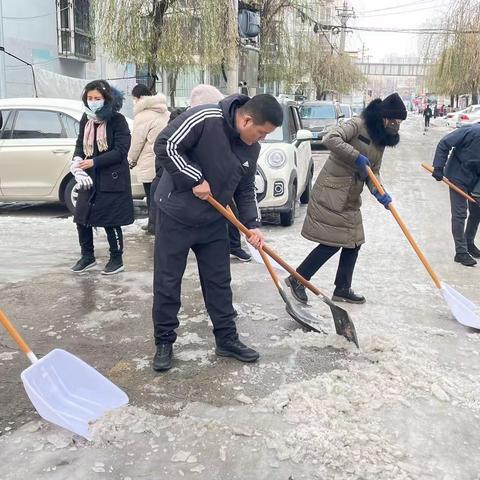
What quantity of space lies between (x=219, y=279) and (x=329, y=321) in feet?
3.78

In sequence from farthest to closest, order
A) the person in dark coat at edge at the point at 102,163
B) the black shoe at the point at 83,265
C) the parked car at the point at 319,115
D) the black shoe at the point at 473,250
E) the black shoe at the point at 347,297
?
the parked car at the point at 319,115 → the black shoe at the point at 473,250 → the black shoe at the point at 83,265 → the person in dark coat at edge at the point at 102,163 → the black shoe at the point at 347,297

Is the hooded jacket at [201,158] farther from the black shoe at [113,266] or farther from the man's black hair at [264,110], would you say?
the black shoe at [113,266]

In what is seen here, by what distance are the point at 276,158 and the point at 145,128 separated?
1744 millimetres

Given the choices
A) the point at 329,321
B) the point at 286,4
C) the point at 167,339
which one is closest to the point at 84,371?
the point at 167,339

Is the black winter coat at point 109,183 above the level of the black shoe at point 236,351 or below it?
above

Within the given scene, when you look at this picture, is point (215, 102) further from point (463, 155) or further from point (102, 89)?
point (463, 155)

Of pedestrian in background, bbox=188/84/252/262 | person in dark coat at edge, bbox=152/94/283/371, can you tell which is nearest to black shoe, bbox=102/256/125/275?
pedestrian in background, bbox=188/84/252/262

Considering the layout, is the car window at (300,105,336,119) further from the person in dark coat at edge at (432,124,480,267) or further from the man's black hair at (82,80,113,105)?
the man's black hair at (82,80,113,105)

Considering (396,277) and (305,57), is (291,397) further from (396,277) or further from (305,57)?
(305,57)

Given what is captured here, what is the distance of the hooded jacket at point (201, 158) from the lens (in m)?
3.16

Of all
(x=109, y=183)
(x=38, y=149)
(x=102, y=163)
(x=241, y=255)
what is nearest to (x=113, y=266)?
(x=109, y=183)

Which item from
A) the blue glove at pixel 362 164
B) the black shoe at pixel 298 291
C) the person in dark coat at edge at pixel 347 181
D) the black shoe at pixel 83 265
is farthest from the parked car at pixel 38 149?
the blue glove at pixel 362 164

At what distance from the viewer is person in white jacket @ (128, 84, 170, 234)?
674cm

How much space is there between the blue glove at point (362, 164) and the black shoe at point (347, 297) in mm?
982
